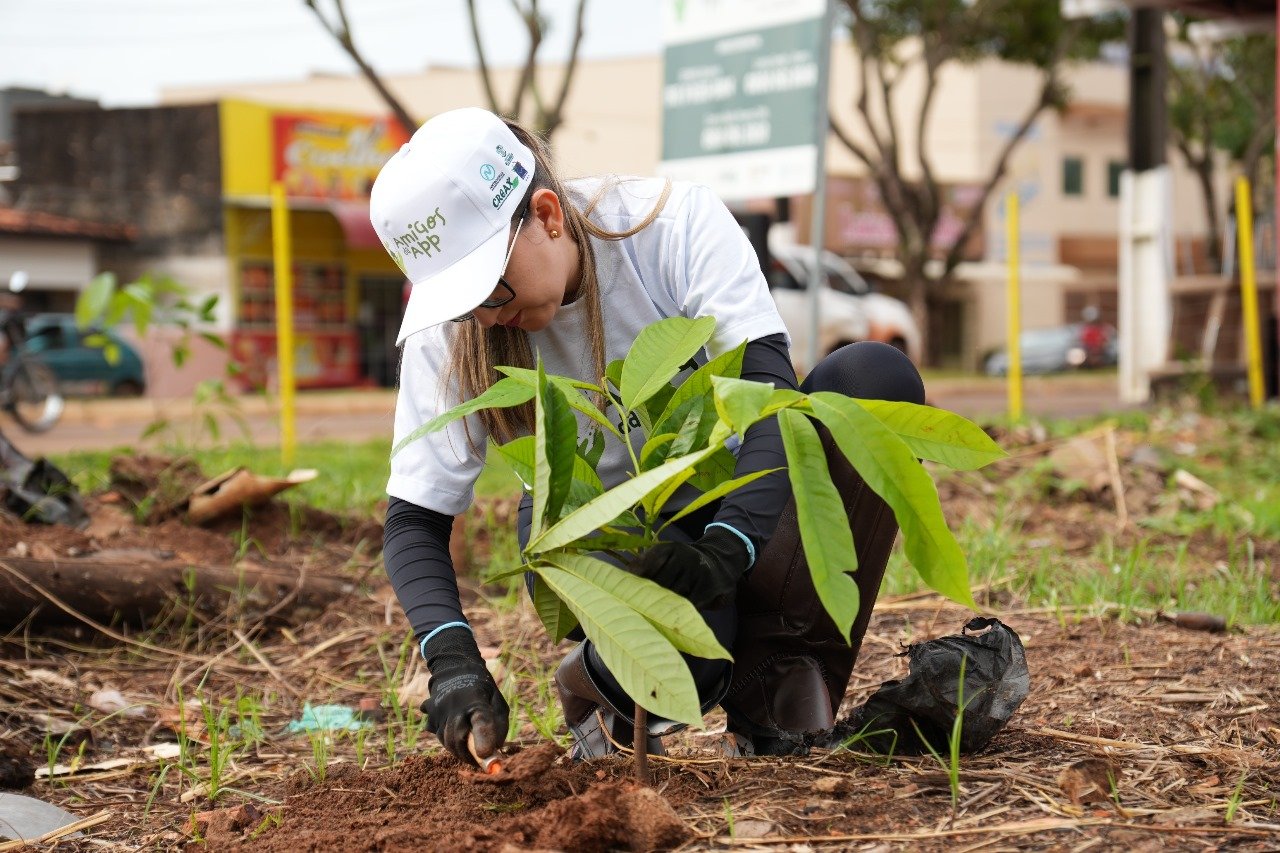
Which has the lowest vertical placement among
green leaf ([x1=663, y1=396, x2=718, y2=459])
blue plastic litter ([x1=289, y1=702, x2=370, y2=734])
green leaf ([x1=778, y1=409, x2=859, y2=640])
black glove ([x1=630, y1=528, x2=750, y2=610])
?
blue plastic litter ([x1=289, y1=702, x2=370, y2=734])

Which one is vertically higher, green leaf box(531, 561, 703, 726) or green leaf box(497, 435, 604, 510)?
green leaf box(497, 435, 604, 510)

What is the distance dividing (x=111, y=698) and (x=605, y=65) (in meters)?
30.2

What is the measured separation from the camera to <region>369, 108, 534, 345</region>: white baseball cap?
184 centimetres

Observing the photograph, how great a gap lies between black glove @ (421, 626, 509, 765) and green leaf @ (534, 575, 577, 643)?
158 millimetres

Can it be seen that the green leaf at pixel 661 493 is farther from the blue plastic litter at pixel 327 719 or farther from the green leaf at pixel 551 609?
the blue plastic litter at pixel 327 719

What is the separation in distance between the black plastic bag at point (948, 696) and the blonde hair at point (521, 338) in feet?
2.02

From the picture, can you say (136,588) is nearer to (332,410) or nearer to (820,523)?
(820,523)

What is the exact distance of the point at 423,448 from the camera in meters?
2.10

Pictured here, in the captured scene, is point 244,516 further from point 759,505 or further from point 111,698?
point 759,505

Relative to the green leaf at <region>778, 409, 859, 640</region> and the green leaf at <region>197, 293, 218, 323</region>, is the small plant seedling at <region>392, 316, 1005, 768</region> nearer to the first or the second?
the green leaf at <region>778, 409, 859, 640</region>

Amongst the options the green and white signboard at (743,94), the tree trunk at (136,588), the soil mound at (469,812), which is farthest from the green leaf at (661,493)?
the green and white signboard at (743,94)

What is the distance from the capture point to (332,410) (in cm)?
1384

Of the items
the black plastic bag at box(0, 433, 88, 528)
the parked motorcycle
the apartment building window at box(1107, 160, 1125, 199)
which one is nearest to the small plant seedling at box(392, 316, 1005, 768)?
the black plastic bag at box(0, 433, 88, 528)

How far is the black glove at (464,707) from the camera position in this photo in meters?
1.74
